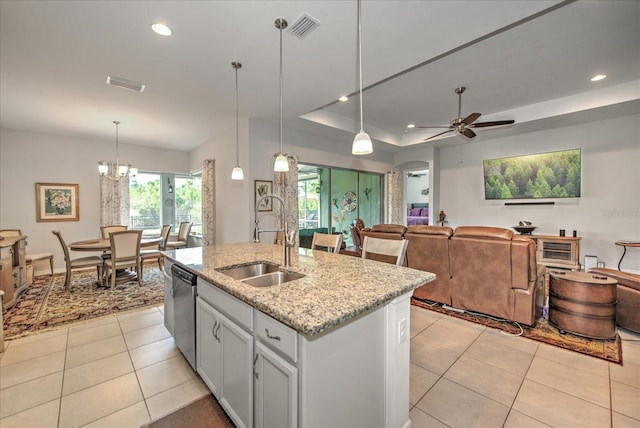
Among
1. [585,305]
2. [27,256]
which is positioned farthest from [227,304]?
[27,256]

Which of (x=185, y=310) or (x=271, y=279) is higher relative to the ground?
(x=271, y=279)

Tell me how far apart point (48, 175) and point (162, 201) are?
217 centimetres

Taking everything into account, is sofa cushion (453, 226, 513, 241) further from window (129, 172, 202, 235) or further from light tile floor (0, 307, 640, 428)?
window (129, 172, 202, 235)

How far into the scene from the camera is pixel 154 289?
425 centimetres

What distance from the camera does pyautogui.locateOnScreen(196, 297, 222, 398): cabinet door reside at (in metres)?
1.67

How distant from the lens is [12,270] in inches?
142

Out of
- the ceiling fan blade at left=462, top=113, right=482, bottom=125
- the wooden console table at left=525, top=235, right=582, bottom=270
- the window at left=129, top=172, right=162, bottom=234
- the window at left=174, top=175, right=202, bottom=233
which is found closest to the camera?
the ceiling fan blade at left=462, top=113, right=482, bottom=125

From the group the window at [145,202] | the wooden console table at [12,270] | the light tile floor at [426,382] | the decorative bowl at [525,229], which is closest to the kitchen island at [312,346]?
the light tile floor at [426,382]

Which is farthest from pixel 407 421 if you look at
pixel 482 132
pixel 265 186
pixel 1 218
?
pixel 1 218

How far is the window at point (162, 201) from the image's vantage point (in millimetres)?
6609

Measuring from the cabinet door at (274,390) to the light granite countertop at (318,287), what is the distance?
0.74 ft

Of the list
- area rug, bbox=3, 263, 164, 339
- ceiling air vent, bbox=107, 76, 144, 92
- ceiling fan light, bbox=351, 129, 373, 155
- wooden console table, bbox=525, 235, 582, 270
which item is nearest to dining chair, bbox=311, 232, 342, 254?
ceiling fan light, bbox=351, 129, 373, 155

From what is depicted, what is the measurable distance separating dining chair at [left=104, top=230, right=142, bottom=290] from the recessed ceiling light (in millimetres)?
3060

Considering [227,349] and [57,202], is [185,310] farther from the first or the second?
[57,202]
